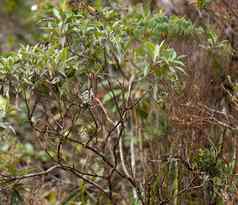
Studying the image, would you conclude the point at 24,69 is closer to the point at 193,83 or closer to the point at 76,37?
the point at 76,37

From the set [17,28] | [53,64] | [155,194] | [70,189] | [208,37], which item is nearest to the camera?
[53,64]

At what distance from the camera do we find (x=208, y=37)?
12.2 feet

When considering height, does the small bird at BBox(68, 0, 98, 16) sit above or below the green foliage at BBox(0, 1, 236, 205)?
above

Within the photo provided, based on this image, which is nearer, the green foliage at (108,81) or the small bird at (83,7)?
the green foliage at (108,81)

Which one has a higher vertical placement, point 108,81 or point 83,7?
point 83,7

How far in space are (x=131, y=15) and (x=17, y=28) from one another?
4367mm

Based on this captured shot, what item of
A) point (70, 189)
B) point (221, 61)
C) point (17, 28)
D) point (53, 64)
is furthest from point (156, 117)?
point (17, 28)

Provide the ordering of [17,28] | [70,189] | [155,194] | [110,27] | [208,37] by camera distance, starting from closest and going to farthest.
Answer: [110,27], [155,194], [208,37], [70,189], [17,28]

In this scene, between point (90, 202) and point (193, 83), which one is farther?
point (90, 202)

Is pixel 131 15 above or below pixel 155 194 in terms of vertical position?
above

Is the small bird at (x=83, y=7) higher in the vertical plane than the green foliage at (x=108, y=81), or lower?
higher

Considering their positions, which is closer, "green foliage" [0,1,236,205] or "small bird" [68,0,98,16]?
"green foliage" [0,1,236,205]

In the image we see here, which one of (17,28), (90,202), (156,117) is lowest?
(90,202)

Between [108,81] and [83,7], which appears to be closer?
[108,81]
